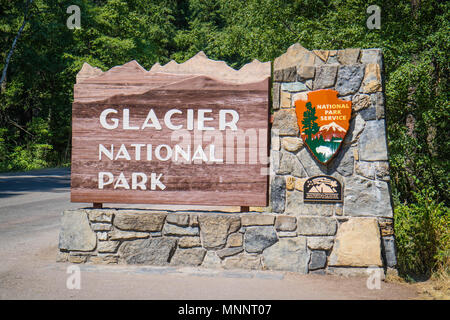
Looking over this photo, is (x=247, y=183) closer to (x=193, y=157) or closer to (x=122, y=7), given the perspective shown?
(x=193, y=157)

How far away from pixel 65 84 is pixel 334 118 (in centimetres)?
2632

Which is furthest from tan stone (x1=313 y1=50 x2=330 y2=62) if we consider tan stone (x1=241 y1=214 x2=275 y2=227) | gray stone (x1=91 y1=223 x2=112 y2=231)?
gray stone (x1=91 y1=223 x2=112 y2=231)

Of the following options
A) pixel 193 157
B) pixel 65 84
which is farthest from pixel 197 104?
pixel 65 84

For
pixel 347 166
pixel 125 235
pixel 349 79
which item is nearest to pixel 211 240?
pixel 125 235

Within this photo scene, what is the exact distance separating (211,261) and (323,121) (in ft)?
7.07

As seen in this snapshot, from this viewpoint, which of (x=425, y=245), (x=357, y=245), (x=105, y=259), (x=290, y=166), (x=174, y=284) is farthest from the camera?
(x=425, y=245)

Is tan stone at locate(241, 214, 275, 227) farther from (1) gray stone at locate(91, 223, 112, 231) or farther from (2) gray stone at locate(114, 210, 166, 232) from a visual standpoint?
(1) gray stone at locate(91, 223, 112, 231)

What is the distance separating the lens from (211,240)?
6512 mm

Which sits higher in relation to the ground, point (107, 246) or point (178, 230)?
point (178, 230)

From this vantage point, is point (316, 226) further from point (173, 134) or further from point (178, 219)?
point (173, 134)

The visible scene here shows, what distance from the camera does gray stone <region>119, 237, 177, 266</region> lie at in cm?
661

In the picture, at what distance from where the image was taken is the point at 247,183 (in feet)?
21.9

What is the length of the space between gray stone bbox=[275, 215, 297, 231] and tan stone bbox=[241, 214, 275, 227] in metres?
0.07

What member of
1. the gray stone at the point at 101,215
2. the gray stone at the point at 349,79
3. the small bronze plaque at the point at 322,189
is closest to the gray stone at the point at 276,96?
the gray stone at the point at 349,79
